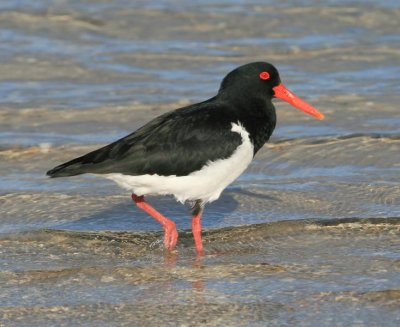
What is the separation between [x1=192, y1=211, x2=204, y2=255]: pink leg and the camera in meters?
6.44

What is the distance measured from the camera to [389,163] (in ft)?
27.0

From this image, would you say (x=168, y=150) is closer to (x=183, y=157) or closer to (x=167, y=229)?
(x=183, y=157)

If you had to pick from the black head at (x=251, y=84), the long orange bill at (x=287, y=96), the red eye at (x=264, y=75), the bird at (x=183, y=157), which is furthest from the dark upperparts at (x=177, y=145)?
the long orange bill at (x=287, y=96)

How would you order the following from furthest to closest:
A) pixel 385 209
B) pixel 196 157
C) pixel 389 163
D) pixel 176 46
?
pixel 176 46 < pixel 389 163 < pixel 385 209 < pixel 196 157

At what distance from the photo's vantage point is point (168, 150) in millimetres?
6363

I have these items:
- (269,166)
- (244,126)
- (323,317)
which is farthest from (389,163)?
(323,317)

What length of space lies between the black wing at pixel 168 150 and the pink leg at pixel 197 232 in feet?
1.33

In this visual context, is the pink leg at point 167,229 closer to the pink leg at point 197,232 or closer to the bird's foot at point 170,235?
the bird's foot at point 170,235

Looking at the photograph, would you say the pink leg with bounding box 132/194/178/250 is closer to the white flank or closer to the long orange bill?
the white flank

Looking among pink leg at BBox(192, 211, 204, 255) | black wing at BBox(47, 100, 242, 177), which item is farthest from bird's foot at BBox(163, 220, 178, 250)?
black wing at BBox(47, 100, 242, 177)

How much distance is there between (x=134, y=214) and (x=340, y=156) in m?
2.03

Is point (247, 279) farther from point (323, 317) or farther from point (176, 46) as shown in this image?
point (176, 46)

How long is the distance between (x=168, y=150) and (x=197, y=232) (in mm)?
597

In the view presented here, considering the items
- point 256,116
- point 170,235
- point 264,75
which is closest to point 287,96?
point 264,75
